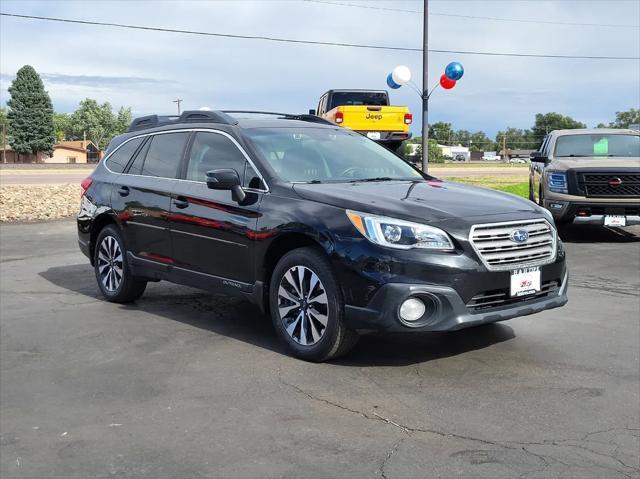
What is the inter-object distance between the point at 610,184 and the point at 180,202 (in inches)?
298

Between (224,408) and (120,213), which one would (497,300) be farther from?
(120,213)

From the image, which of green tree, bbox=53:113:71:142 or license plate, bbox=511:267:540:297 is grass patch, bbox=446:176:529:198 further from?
green tree, bbox=53:113:71:142

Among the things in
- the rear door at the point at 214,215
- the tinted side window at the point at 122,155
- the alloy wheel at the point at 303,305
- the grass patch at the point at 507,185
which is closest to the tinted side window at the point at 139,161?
the tinted side window at the point at 122,155

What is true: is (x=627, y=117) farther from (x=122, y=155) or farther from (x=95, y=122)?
(x=122, y=155)

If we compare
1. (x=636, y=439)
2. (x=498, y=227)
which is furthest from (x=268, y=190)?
(x=636, y=439)

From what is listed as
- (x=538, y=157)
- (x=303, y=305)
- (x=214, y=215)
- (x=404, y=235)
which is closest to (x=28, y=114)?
(x=538, y=157)

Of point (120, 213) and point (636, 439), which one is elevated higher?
point (120, 213)

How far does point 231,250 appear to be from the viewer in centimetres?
566

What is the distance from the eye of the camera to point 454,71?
63.6 feet

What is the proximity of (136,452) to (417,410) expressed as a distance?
1.55 metres

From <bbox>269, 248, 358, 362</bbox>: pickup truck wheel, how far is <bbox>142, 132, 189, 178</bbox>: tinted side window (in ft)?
5.85

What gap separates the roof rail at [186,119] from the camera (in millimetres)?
6231

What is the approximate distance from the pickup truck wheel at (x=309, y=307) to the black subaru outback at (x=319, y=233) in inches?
0.4

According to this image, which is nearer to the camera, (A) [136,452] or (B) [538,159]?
(A) [136,452]
